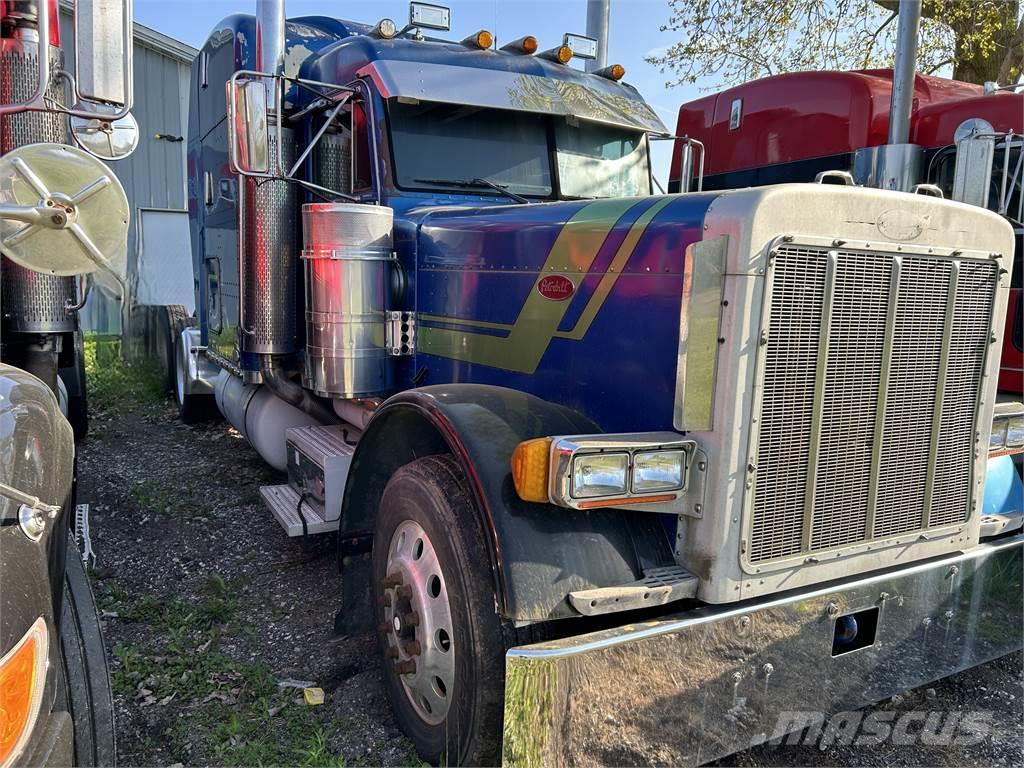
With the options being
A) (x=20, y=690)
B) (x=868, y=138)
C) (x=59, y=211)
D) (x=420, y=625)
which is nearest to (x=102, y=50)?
(x=59, y=211)

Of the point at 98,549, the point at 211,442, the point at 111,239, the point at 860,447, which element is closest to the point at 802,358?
the point at 860,447

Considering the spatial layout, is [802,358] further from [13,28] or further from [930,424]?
[13,28]

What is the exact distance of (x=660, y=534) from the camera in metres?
2.48

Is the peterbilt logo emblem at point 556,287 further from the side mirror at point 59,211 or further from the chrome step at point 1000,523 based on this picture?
the chrome step at point 1000,523

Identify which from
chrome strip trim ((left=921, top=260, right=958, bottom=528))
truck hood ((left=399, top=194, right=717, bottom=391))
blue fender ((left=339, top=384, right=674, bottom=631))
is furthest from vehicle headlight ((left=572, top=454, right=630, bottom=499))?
chrome strip trim ((left=921, top=260, right=958, bottom=528))

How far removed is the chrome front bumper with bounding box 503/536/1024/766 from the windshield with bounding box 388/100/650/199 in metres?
2.48

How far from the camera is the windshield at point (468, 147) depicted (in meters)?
4.00

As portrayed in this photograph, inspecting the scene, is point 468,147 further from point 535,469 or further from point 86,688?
point 86,688

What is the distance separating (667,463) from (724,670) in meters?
0.60

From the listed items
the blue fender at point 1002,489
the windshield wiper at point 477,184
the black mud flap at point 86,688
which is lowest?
the black mud flap at point 86,688

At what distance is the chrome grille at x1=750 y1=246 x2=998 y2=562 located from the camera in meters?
2.33

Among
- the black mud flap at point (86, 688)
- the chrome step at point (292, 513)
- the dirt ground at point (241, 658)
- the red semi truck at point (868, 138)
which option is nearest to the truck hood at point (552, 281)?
→ the chrome step at point (292, 513)

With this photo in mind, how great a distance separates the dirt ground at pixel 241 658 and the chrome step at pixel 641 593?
97 cm

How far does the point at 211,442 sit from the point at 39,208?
539cm
